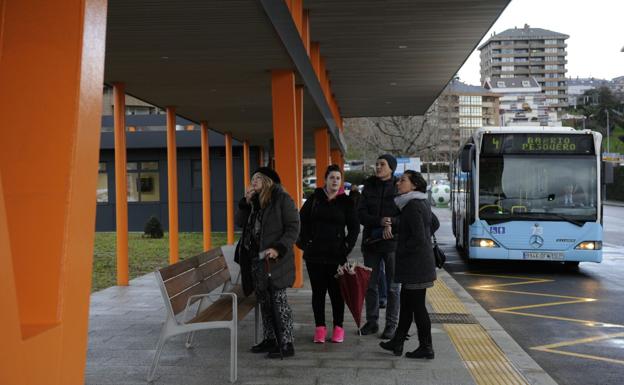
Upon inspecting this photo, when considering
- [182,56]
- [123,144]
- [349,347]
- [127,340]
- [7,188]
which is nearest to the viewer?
[7,188]

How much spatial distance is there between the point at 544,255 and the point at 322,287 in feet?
26.2

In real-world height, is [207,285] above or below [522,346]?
above

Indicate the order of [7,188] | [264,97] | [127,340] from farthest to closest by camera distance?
[264,97]
[127,340]
[7,188]

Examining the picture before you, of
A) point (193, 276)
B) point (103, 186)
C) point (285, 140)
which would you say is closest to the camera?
point (193, 276)

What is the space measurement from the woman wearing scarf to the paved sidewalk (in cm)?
34

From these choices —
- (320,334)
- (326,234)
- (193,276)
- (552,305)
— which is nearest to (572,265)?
(552,305)

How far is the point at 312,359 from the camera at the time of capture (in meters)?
6.54

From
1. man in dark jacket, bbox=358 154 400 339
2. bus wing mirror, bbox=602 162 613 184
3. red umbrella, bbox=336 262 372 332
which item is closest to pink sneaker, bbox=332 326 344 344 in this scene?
red umbrella, bbox=336 262 372 332

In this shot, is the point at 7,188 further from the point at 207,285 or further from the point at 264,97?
the point at 264,97

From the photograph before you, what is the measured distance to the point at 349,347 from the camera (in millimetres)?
7074

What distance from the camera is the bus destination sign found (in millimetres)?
14070

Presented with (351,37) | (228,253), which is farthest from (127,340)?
(228,253)

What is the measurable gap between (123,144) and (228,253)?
7.07 m

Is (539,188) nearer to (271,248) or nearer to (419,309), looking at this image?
(419,309)
